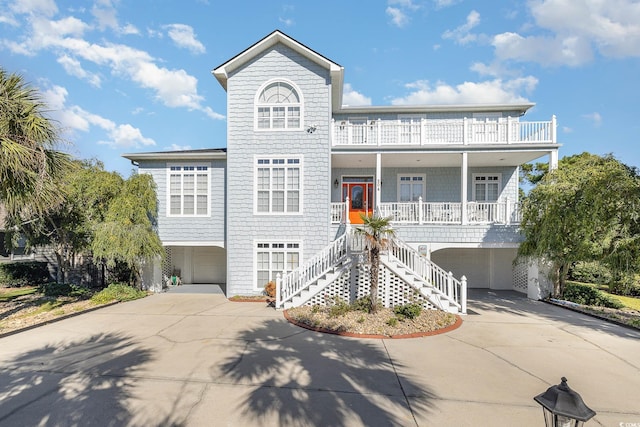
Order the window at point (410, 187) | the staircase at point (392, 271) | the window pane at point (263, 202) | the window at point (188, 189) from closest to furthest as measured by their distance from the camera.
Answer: the staircase at point (392, 271)
the window pane at point (263, 202)
the window at point (188, 189)
the window at point (410, 187)

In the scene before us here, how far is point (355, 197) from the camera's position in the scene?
14055 mm

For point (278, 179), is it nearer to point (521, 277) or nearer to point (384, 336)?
point (384, 336)

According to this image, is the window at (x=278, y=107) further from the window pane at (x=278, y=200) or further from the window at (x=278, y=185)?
the window pane at (x=278, y=200)

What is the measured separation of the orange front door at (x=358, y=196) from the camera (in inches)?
548

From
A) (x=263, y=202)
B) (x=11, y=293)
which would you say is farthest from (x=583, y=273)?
(x=11, y=293)

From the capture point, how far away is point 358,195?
46.1 ft

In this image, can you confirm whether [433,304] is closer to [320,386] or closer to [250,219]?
[320,386]

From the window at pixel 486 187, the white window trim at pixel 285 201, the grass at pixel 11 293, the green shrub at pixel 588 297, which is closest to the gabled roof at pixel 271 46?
the white window trim at pixel 285 201

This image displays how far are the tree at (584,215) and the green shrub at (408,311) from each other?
5.11 m

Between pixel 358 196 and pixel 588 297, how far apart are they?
9761mm

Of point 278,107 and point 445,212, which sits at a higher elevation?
point 278,107

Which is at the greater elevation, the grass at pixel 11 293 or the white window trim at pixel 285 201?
the white window trim at pixel 285 201

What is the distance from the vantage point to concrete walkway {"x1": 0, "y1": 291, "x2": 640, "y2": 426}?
165 inches

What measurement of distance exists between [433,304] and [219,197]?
31.1 ft
